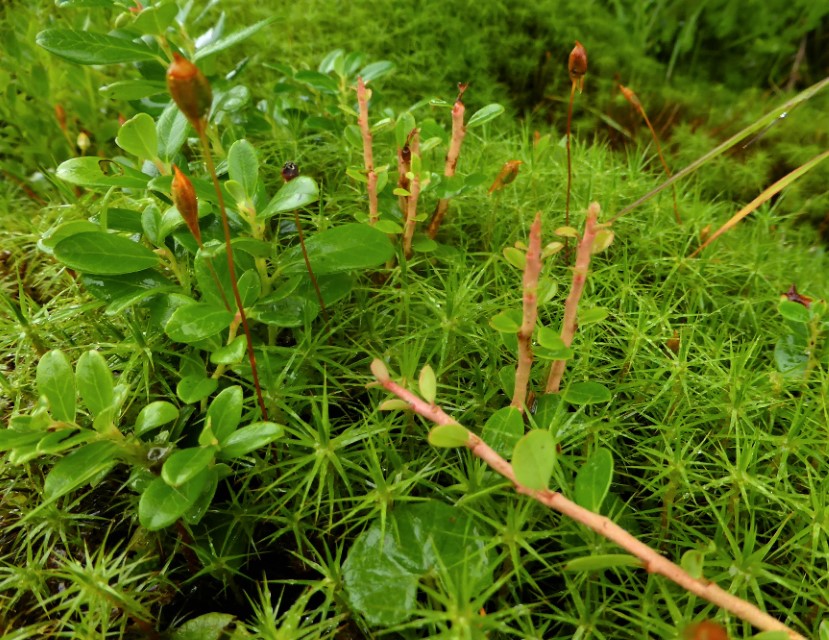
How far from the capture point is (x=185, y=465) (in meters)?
0.76

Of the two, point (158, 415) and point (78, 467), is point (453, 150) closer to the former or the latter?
point (158, 415)

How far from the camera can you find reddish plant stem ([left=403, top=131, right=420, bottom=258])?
1078mm

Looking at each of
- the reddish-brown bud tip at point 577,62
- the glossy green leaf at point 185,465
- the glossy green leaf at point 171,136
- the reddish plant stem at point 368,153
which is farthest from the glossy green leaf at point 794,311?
the glossy green leaf at point 171,136

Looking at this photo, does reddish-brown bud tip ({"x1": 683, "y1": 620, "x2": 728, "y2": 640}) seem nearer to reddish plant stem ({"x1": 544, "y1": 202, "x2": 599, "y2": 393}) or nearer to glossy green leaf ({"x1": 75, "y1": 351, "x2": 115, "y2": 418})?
reddish plant stem ({"x1": 544, "y1": 202, "x2": 599, "y2": 393})

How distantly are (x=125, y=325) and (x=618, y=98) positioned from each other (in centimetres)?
188

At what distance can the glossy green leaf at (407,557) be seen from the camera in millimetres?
777

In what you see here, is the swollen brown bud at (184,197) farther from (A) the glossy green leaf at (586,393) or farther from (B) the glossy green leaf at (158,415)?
(A) the glossy green leaf at (586,393)

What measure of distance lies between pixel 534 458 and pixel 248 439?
1.26ft

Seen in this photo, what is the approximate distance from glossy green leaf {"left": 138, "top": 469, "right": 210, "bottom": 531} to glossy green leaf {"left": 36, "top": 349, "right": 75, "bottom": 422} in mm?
162

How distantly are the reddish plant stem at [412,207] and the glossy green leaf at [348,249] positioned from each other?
15 cm

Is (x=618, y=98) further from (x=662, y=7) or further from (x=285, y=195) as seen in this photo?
(x=285, y=195)

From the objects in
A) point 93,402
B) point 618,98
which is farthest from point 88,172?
point 618,98

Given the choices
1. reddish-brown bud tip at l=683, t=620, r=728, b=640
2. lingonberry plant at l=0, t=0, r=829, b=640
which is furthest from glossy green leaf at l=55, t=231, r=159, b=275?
reddish-brown bud tip at l=683, t=620, r=728, b=640

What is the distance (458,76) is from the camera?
206 cm
